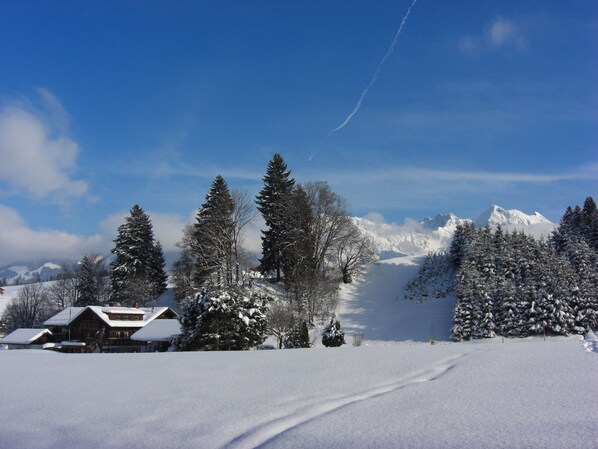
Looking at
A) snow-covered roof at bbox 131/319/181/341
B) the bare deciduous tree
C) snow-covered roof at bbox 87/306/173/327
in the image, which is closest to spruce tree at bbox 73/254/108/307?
snow-covered roof at bbox 87/306/173/327

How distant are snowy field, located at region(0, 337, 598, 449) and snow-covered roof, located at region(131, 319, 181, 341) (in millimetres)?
28135

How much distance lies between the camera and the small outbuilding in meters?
51.8

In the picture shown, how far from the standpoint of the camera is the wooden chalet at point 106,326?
163 feet

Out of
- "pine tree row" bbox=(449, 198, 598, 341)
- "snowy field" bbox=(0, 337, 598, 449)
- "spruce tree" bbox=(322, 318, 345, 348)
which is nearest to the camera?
"snowy field" bbox=(0, 337, 598, 449)

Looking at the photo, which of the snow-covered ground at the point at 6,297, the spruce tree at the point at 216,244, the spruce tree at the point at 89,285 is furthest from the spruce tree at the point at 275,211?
the snow-covered ground at the point at 6,297

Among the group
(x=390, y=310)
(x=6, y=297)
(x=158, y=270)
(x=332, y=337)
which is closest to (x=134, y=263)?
(x=158, y=270)

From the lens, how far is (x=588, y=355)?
11.7 meters

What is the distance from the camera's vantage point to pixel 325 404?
8.18 m

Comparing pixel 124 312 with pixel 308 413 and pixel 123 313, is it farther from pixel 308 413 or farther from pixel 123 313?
pixel 308 413

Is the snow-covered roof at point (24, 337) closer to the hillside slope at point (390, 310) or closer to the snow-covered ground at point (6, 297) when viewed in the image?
the hillside slope at point (390, 310)

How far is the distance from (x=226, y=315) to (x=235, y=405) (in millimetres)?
16848

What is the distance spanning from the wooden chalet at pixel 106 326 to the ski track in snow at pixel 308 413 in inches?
1674

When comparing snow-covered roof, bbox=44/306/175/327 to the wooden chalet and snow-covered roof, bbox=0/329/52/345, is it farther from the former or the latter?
snow-covered roof, bbox=0/329/52/345

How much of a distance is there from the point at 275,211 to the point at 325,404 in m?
42.9
